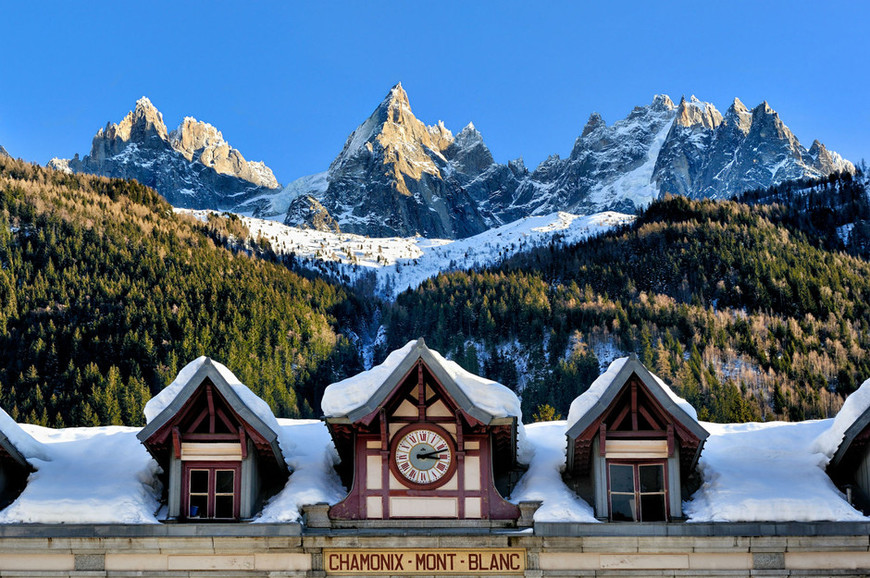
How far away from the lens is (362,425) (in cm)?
2061

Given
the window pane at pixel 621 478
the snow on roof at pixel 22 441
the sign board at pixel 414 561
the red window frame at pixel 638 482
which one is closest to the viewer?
the sign board at pixel 414 561

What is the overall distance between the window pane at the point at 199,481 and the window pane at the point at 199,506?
141 millimetres

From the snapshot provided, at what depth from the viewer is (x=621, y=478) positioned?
68.2 feet

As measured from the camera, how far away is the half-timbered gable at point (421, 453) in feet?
67.8

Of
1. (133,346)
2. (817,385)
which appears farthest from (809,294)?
(133,346)

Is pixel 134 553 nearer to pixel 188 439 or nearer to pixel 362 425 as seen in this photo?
pixel 188 439

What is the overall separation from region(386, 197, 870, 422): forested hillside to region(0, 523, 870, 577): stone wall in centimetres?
8824

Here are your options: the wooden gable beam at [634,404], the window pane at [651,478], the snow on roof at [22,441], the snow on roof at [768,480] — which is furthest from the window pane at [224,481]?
the snow on roof at [768,480]

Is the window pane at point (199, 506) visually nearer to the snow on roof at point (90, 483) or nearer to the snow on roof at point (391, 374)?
the snow on roof at point (90, 483)

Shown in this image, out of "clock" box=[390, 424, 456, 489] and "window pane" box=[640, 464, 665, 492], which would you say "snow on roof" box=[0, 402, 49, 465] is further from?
"window pane" box=[640, 464, 665, 492]

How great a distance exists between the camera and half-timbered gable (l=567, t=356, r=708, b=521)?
2027 cm

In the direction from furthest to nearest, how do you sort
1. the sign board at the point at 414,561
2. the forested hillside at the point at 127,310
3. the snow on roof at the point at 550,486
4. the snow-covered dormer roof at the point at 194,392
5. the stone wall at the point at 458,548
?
the forested hillside at the point at 127,310
the sign board at the point at 414,561
the snow on roof at the point at 550,486
the snow-covered dormer roof at the point at 194,392
the stone wall at the point at 458,548

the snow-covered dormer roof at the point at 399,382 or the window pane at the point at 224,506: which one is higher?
the snow-covered dormer roof at the point at 399,382

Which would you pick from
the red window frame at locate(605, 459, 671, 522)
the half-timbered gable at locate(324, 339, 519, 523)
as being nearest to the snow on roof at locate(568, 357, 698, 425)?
the red window frame at locate(605, 459, 671, 522)
